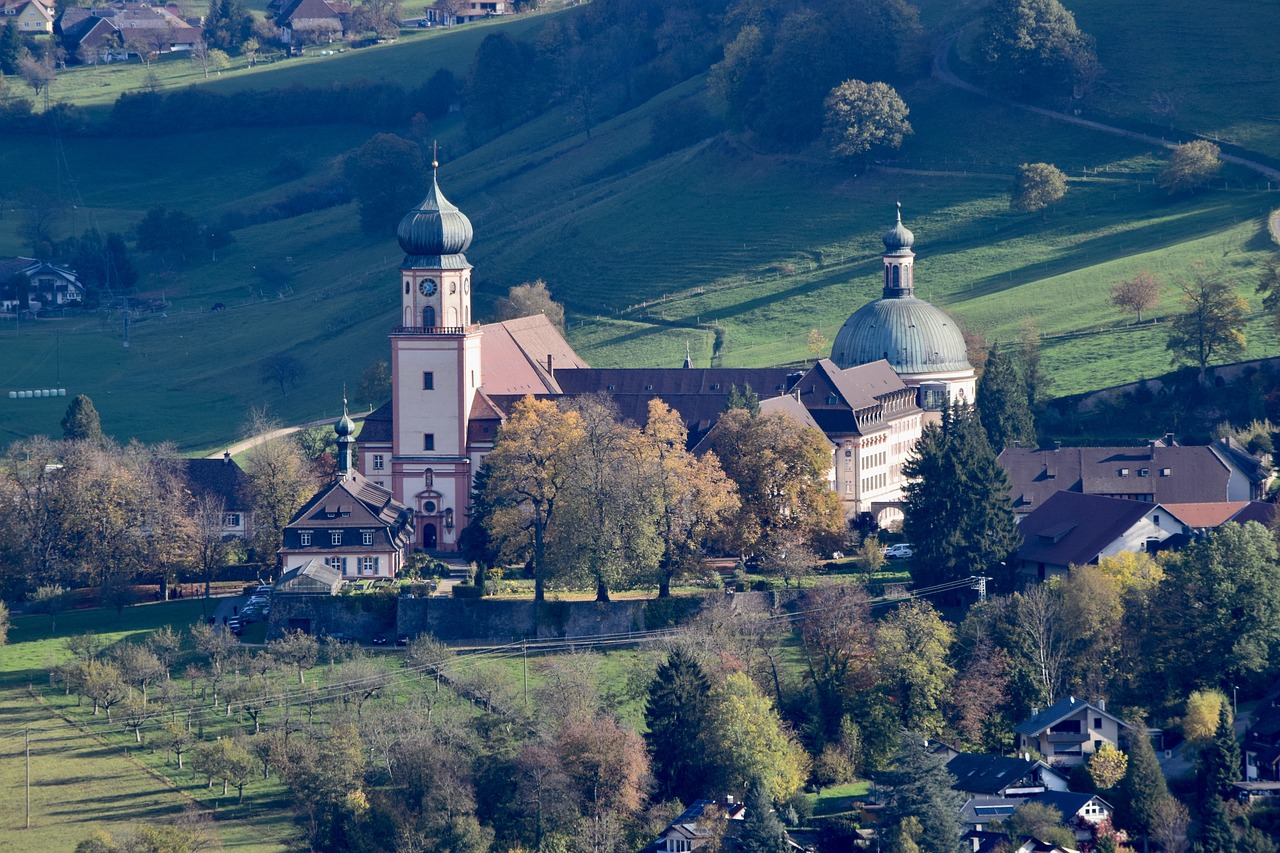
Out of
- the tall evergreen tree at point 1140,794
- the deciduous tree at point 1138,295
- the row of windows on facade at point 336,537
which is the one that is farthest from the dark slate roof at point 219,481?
the deciduous tree at point 1138,295

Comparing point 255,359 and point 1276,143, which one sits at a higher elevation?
point 1276,143

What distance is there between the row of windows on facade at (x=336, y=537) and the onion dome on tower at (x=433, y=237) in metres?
15.6

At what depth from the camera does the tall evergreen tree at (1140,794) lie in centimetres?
7862

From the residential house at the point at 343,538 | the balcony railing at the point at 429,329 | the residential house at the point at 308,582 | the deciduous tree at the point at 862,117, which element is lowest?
the residential house at the point at 308,582

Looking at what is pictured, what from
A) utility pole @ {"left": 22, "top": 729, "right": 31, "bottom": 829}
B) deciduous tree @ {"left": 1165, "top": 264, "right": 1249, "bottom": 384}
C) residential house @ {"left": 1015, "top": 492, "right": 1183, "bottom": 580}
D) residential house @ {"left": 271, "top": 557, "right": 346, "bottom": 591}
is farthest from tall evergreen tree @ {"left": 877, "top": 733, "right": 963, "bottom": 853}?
deciduous tree @ {"left": 1165, "top": 264, "right": 1249, "bottom": 384}

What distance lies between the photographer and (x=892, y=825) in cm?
7881

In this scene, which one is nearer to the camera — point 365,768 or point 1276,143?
point 365,768

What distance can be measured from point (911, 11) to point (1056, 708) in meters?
93.4

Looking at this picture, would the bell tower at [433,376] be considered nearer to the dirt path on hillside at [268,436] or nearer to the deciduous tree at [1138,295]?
the dirt path on hillside at [268,436]

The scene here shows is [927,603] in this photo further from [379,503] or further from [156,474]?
[156,474]

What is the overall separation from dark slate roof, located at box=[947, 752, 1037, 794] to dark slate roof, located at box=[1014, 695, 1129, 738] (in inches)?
63.5

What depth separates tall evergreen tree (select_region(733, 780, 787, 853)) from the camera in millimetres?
78250

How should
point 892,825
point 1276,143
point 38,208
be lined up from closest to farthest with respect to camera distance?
point 892,825 < point 1276,143 < point 38,208

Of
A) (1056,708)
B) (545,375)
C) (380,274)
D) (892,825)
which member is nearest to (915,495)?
(1056,708)
